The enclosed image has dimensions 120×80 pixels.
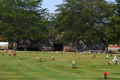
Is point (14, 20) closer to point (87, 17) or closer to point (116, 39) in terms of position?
point (87, 17)

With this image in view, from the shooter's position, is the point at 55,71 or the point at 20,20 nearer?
the point at 55,71

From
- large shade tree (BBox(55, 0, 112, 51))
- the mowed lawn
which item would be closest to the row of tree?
large shade tree (BBox(55, 0, 112, 51))

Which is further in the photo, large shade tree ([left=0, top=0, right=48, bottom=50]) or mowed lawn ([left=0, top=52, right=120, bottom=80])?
large shade tree ([left=0, top=0, right=48, bottom=50])

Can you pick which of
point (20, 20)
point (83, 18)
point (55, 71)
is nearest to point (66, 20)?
point (83, 18)

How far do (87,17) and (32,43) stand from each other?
74.3 ft

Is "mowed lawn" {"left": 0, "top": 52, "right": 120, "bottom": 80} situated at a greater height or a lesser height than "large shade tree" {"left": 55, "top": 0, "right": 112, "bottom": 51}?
lesser

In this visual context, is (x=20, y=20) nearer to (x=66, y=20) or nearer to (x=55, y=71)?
(x=66, y=20)

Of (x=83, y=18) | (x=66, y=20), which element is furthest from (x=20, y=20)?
(x=83, y=18)

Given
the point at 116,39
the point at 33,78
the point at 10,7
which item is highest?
the point at 10,7

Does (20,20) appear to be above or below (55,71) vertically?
above

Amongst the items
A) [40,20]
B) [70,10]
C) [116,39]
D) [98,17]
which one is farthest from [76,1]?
[116,39]

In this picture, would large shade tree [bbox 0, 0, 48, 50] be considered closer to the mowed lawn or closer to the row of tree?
the row of tree

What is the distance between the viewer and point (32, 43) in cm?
7262

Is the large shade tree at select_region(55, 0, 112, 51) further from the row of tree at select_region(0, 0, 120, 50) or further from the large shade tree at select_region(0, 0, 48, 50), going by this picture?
the large shade tree at select_region(0, 0, 48, 50)
